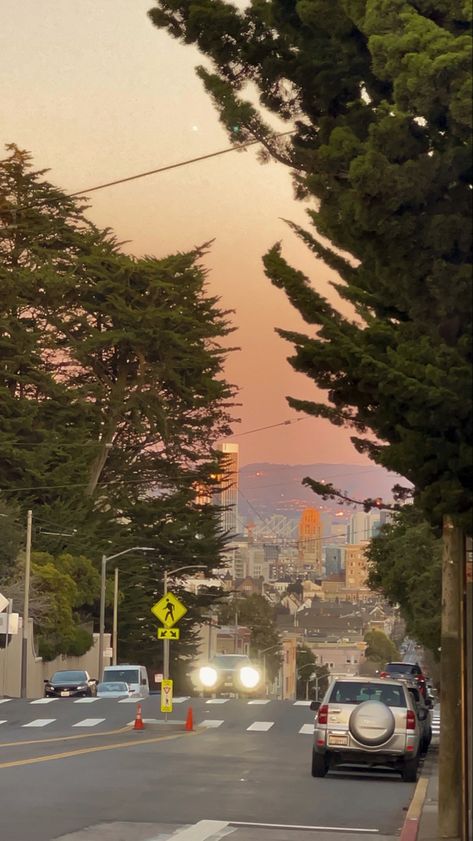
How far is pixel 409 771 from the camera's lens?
24.8m

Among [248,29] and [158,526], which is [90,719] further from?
[158,526]

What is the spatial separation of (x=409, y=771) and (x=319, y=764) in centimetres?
145

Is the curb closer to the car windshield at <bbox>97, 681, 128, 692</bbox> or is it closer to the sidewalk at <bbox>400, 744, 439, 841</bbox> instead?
the sidewalk at <bbox>400, 744, 439, 841</bbox>

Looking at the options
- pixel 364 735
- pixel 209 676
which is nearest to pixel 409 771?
pixel 364 735

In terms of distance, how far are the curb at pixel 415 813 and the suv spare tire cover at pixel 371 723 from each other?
0.93 metres

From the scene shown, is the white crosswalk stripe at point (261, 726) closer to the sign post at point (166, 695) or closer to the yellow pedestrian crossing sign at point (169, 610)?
the sign post at point (166, 695)

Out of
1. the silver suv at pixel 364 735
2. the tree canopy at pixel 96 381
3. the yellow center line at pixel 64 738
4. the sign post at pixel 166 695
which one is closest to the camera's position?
the silver suv at pixel 364 735

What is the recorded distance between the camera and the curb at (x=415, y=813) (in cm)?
1616

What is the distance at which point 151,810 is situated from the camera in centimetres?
1822

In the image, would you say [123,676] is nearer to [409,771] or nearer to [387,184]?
[409,771]

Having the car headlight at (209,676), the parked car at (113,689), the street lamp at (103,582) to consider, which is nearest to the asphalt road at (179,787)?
the parked car at (113,689)

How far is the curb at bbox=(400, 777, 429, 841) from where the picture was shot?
1616 centimetres

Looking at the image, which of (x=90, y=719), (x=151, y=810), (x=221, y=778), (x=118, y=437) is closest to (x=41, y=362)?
A: (x=118, y=437)

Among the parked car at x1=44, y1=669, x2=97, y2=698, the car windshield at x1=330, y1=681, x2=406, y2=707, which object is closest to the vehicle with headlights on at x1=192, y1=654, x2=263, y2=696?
the parked car at x1=44, y1=669, x2=97, y2=698
